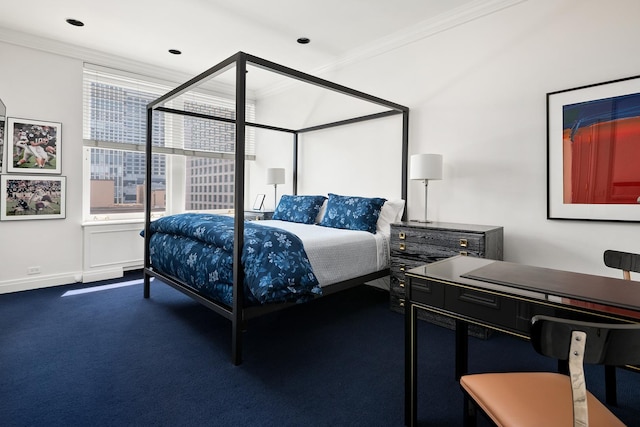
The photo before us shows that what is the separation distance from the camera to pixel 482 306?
1.29 m

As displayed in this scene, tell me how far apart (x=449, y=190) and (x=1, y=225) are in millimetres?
4702

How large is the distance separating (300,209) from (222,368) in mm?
2274

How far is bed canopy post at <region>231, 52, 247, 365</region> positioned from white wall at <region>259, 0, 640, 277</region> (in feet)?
6.76

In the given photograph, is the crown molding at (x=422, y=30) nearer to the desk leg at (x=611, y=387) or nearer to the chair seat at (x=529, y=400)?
the desk leg at (x=611, y=387)

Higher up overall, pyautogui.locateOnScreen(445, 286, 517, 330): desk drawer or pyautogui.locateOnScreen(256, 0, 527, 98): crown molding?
pyautogui.locateOnScreen(256, 0, 527, 98): crown molding

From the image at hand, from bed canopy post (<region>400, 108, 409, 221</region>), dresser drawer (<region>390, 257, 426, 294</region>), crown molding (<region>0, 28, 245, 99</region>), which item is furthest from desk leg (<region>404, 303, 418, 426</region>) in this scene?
crown molding (<region>0, 28, 245, 99</region>)

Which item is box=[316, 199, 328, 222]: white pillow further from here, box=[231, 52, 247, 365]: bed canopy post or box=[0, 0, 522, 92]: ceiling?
box=[231, 52, 247, 365]: bed canopy post

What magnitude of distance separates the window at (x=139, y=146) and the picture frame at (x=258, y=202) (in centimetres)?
39

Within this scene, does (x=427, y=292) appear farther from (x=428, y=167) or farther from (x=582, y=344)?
(x=428, y=167)

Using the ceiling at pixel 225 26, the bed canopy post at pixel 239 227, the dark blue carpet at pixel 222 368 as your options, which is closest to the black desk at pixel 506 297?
the dark blue carpet at pixel 222 368

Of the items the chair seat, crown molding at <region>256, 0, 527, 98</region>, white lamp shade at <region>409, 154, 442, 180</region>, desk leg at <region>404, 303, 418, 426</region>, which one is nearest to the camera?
the chair seat

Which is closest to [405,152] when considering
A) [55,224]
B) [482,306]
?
[482,306]

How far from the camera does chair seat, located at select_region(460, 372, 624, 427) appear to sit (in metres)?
1.02

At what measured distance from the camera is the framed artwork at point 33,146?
12.0 ft
